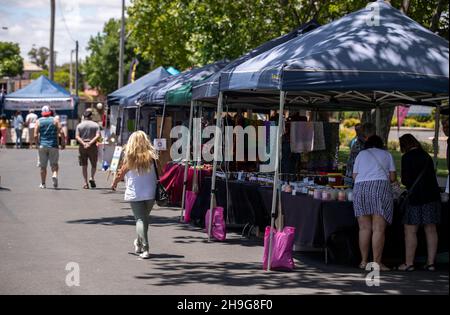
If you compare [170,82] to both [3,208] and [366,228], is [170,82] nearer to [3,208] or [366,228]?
[3,208]

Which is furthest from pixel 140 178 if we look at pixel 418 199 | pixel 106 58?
pixel 106 58

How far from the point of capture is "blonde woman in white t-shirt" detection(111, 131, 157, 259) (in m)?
10.8

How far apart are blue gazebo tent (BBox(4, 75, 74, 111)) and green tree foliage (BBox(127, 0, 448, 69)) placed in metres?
6.51

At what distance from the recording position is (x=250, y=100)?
15727mm

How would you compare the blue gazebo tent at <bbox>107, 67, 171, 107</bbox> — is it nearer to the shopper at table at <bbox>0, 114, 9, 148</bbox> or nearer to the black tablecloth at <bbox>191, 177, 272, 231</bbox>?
the black tablecloth at <bbox>191, 177, 272, 231</bbox>

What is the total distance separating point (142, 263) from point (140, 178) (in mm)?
1114

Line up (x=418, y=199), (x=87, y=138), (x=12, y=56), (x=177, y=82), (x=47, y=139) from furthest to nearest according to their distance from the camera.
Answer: (x=12, y=56) → (x=87, y=138) → (x=47, y=139) → (x=177, y=82) → (x=418, y=199)

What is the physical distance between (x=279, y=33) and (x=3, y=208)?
41.5ft

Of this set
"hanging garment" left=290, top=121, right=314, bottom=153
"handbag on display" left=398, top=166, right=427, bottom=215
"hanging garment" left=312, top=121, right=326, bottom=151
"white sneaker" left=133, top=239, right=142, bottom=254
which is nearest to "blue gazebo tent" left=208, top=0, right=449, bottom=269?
"handbag on display" left=398, top=166, right=427, bottom=215

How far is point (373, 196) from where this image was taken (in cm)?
1026

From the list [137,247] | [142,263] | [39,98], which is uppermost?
[39,98]

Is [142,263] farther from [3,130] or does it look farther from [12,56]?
[12,56]

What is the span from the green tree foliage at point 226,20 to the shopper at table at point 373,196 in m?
9.40

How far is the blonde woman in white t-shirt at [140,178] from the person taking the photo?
10836 mm
